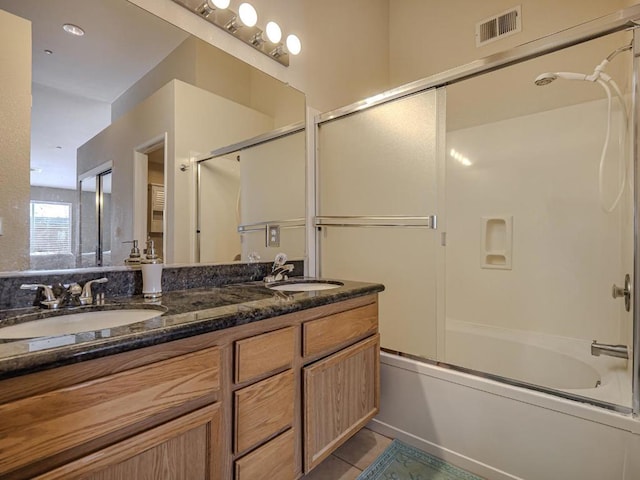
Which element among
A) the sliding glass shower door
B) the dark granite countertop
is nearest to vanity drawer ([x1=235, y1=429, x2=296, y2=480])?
the dark granite countertop

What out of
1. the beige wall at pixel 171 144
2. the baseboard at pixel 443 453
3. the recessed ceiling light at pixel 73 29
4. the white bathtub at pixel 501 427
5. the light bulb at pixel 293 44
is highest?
the light bulb at pixel 293 44

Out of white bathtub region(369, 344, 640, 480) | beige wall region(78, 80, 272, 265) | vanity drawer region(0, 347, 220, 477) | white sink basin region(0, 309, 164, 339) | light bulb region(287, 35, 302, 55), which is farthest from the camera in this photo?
light bulb region(287, 35, 302, 55)

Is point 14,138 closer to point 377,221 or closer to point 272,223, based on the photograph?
point 272,223

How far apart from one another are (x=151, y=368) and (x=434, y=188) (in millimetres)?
1462

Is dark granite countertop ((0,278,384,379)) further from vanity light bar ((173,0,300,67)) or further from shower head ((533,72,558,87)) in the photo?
shower head ((533,72,558,87))

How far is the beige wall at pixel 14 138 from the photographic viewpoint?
0.98 metres

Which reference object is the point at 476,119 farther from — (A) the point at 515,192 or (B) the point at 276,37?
(B) the point at 276,37

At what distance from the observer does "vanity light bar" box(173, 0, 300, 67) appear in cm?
146

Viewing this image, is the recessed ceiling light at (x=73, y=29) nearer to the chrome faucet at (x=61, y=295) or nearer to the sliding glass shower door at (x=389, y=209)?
the chrome faucet at (x=61, y=295)

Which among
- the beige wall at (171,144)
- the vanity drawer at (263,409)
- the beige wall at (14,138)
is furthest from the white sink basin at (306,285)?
the beige wall at (14,138)

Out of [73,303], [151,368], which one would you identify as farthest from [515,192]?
[73,303]

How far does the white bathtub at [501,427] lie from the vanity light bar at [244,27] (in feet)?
5.74

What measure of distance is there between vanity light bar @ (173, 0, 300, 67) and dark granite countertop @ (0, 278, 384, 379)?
1251 millimetres

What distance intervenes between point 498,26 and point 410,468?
2.69 m
